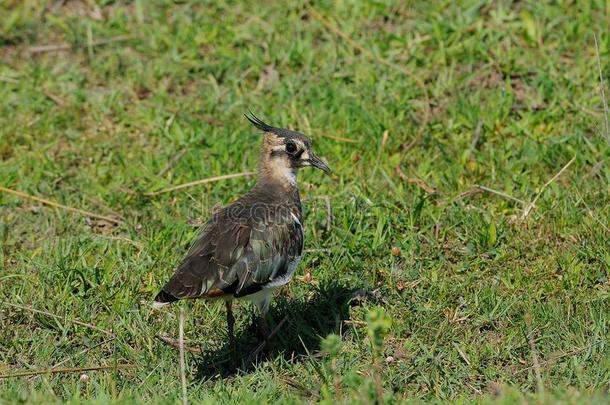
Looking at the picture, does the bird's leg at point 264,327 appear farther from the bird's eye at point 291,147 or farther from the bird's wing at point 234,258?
the bird's eye at point 291,147

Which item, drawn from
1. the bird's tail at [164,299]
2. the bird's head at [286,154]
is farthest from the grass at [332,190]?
the bird's head at [286,154]

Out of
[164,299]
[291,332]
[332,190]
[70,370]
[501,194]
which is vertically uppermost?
[501,194]

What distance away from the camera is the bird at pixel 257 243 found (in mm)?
6547

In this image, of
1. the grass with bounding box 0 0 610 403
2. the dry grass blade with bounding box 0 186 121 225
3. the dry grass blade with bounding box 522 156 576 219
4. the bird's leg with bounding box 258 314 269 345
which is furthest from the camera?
the dry grass blade with bounding box 0 186 121 225

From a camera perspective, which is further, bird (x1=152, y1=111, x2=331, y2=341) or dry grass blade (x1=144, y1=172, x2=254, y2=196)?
dry grass blade (x1=144, y1=172, x2=254, y2=196)

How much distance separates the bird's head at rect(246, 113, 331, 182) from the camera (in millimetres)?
7617

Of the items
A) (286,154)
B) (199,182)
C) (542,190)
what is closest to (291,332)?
(286,154)

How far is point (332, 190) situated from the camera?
8797 millimetres

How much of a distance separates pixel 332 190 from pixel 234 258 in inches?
87.5

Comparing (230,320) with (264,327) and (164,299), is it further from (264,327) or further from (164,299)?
(164,299)

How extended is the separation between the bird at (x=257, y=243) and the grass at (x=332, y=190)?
0.56 meters

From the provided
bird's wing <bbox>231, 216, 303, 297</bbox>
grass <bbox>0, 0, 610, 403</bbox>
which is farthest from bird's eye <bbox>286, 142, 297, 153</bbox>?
grass <bbox>0, 0, 610, 403</bbox>

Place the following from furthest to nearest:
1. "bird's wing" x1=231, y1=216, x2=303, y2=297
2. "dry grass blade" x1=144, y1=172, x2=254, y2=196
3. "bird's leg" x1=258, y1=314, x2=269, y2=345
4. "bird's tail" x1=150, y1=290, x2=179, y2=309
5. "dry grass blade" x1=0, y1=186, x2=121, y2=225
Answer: "dry grass blade" x1=144, y1=172, x2=254, y2=196, "dry grass blade" x1=0, y1=186, x2=121, y2=225, "bird's leg" x1=258, y1=314, x2=269, y2=345, "bird's wing" x1=231, y1=216, x2=303, y2=297, "bird's tail" x1=150, y1=290, x2=179, y2=309

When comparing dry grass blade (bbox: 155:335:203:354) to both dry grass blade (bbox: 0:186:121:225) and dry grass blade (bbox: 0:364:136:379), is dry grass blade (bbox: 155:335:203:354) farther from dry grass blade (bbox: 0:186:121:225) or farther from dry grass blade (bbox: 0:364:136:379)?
dry grass blade (bbox: 0:186:121:225)
